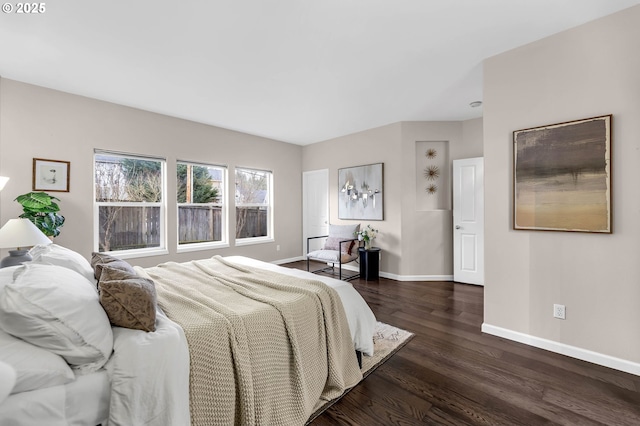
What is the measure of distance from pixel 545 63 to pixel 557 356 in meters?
2.42

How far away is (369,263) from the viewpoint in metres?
4.56

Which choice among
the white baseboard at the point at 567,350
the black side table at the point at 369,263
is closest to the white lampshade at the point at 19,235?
the black side table at the point at 369,263

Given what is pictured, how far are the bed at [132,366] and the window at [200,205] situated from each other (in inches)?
110

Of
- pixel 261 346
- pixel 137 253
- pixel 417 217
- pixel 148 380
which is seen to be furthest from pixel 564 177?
pixel 137 253

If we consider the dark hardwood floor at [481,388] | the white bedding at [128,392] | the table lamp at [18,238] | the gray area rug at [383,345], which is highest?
the table lamp at [18,238]

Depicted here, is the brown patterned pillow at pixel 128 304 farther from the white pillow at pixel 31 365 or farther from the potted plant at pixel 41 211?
the potted plant at pixel 41 211

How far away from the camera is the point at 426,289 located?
13.2ft

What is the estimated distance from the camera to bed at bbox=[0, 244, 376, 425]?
0.97 metres

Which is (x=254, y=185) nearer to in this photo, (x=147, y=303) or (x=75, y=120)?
(x=75, y=120)

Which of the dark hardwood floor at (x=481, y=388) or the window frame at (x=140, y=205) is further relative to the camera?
the window frame at (x=140, y=205)

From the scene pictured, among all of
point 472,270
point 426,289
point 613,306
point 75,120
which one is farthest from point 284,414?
point 75,120

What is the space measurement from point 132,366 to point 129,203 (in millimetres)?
3540

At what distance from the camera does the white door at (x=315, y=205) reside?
5789 mm

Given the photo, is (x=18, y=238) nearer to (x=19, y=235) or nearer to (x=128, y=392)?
(x=19, y=235)
